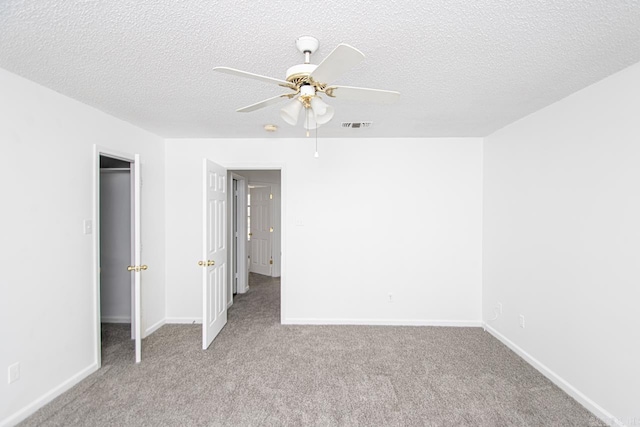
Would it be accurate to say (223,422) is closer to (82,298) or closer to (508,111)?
(82,298)

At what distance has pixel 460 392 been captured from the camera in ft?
7.54

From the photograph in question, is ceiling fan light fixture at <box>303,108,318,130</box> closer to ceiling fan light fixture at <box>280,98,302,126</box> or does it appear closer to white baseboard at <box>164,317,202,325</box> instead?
ceiling fan light fixture at <box>280,98,302,126</box>

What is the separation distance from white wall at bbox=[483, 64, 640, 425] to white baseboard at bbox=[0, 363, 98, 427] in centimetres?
401

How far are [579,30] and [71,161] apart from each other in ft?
11.5

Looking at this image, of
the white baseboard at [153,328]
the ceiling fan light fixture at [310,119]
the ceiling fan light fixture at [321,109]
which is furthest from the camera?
the white baseboard at [153,328]

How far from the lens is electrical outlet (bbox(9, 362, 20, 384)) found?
1.91 meters

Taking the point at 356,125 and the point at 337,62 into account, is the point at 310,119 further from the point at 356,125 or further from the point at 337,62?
the point at 356,125

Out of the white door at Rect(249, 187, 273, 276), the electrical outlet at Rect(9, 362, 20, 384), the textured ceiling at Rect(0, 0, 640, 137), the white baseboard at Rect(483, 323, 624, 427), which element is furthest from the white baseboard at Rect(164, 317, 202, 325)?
the white baseboard at Rect(483, 323, 624, 427)

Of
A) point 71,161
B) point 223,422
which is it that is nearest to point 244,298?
point 223,422

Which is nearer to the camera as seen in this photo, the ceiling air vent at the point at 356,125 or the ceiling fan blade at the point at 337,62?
the ceiling fan blade at the point at 337,62

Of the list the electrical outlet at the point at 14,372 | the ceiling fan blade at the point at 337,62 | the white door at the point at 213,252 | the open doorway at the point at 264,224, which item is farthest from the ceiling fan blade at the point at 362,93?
the open doorway at the point at 264,224

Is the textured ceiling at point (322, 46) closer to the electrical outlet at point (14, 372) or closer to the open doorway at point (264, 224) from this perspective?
the electrical outlet at point (14, 372)

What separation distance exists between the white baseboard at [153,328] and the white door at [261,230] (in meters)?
2.88

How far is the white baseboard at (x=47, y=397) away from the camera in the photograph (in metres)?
1.92
